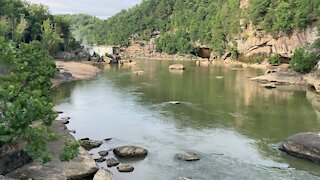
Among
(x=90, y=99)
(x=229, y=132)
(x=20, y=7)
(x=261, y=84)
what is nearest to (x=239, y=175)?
(x=229, y=132)

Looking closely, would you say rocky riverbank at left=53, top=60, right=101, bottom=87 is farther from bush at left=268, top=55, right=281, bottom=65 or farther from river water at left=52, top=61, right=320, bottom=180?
bush at left=268, top=55, right=281, bottom=65

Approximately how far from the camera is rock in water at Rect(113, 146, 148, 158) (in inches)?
1057

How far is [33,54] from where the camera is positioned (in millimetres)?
30922

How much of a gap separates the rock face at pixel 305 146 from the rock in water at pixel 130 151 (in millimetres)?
10256

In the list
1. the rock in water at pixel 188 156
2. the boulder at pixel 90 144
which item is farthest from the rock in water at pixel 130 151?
the rock in water at pixel 188 156

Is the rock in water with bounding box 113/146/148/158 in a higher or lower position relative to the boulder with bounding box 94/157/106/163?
higher

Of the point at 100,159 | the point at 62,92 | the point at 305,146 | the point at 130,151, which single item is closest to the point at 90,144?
the point at 100,159

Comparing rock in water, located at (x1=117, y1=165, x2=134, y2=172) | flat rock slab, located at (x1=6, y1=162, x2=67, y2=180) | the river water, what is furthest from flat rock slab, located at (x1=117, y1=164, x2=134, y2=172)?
flat rock slab, located at (x1=6, y1=162, x2=67, y2=180)

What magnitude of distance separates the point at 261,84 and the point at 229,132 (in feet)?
101

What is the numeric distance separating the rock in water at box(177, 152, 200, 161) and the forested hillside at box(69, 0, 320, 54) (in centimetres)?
5704

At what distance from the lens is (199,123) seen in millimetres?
36562

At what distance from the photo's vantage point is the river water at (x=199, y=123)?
24984 millimetres

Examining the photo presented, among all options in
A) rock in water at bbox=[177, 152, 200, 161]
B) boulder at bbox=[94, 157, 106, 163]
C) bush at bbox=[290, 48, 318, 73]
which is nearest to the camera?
boulder at bbox=[94, 157, 106, 163]

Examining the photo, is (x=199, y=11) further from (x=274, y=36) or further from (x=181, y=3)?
(x=274, y=36)
